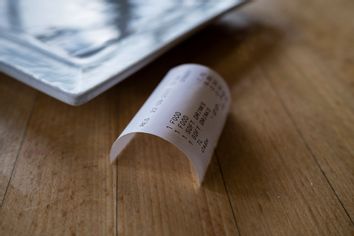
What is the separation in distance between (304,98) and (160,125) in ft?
1.14

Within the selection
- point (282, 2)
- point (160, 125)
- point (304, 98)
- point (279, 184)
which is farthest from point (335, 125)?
point (282, 2)

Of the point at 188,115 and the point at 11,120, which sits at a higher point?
the point at 188,115

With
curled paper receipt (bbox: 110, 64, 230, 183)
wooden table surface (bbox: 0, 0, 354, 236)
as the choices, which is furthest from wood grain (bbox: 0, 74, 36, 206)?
curled paper receipt (bbox: 110, 64, 230, 183)

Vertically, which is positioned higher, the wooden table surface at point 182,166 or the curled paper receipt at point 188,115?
the curled paper receipt at point 188,115

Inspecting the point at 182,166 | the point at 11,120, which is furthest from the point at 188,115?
the point at 11,120

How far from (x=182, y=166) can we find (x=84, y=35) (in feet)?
1.08

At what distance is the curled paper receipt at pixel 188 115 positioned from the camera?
389 millimetres

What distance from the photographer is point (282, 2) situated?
1054 millimetres

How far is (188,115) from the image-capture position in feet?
1.38

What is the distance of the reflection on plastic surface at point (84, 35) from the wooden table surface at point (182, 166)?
0.21 ft

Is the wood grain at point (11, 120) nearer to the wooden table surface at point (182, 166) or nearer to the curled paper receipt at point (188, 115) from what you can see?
the wooden table surface at point (182, 166)

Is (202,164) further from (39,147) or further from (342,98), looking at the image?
(342,98)

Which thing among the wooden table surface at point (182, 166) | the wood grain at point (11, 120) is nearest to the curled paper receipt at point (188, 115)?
the wooden table surface at point (182, 166)

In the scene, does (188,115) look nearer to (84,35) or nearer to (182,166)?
(182,166)
